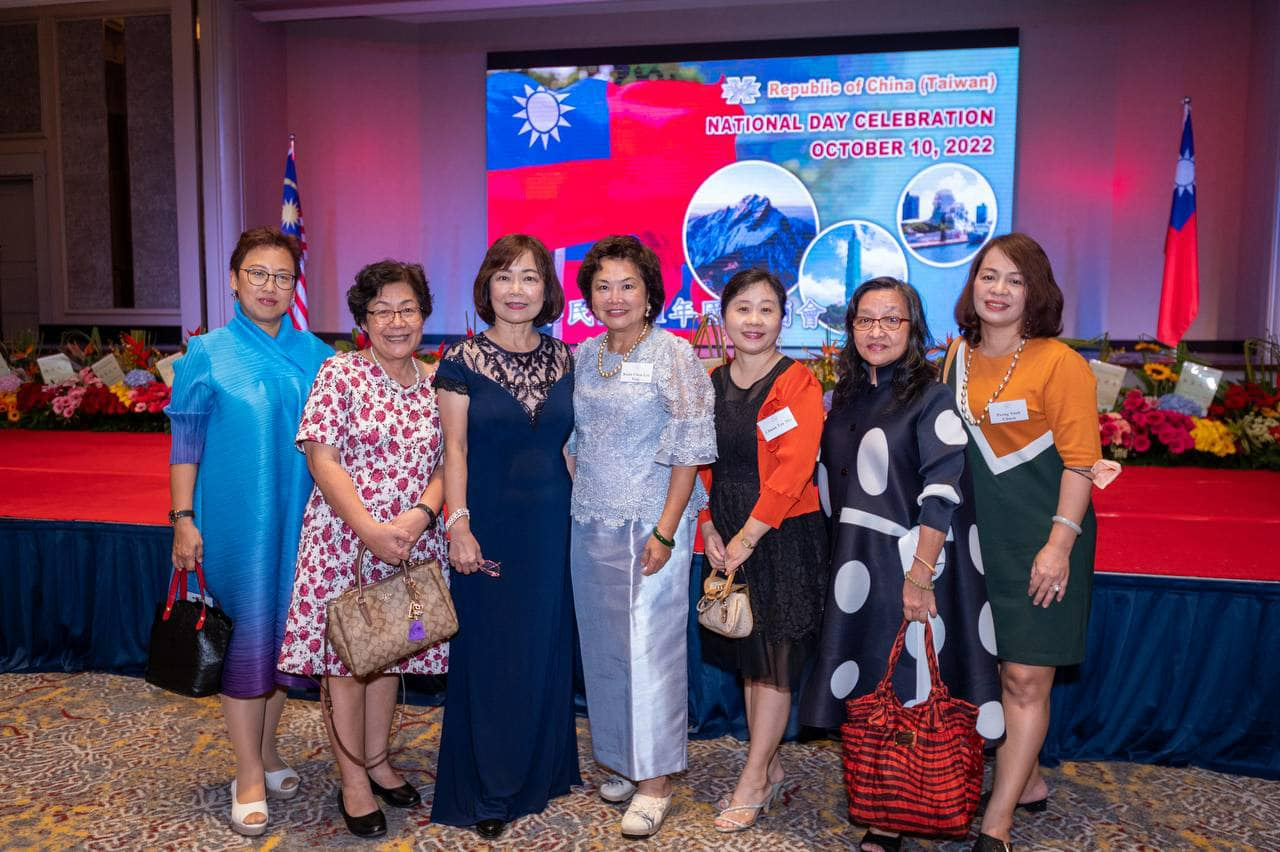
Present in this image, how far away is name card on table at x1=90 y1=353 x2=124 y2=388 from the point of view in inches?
182

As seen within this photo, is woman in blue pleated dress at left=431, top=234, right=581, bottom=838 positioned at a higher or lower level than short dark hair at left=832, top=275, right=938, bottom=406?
lower

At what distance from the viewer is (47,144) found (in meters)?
7.39

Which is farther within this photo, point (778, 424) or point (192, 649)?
point (192, 649)

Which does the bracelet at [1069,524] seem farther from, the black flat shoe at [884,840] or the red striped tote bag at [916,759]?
the black flat shoe at [884,840]

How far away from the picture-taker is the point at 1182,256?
6.04 meters

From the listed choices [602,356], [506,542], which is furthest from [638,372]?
[506,542]

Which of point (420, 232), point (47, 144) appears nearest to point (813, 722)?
point (420, 232)

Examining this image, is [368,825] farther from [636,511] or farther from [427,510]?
[636,511]

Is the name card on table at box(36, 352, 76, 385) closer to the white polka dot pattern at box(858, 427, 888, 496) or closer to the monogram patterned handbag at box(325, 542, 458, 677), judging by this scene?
the monogram patterned handbag at box(325, 542, 458, 677)

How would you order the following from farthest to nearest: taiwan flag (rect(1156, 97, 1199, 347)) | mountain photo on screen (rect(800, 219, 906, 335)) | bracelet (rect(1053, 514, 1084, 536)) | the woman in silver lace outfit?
1. mountain photo on screen (rect(800, 219, 906, 335))
2. taiwan flag (rect(1156, 97, 1199, 347))
3. the woman in silver lace outfit
4. bracelet (rect(1053, 514, 1084, 536))

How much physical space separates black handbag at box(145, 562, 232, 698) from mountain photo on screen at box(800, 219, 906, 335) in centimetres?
529

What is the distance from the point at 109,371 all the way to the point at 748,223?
437 centimetres

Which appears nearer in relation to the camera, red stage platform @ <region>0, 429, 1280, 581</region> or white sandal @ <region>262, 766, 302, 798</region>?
white sandal @ <region>262, 766, 302, 798</region>

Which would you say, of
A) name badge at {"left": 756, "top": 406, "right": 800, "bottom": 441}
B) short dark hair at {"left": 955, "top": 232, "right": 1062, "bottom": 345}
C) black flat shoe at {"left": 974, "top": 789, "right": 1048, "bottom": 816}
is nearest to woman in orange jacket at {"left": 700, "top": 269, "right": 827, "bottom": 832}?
name badge at {"left": 756, "top": 406, "right": 800, "bottom": 441}
